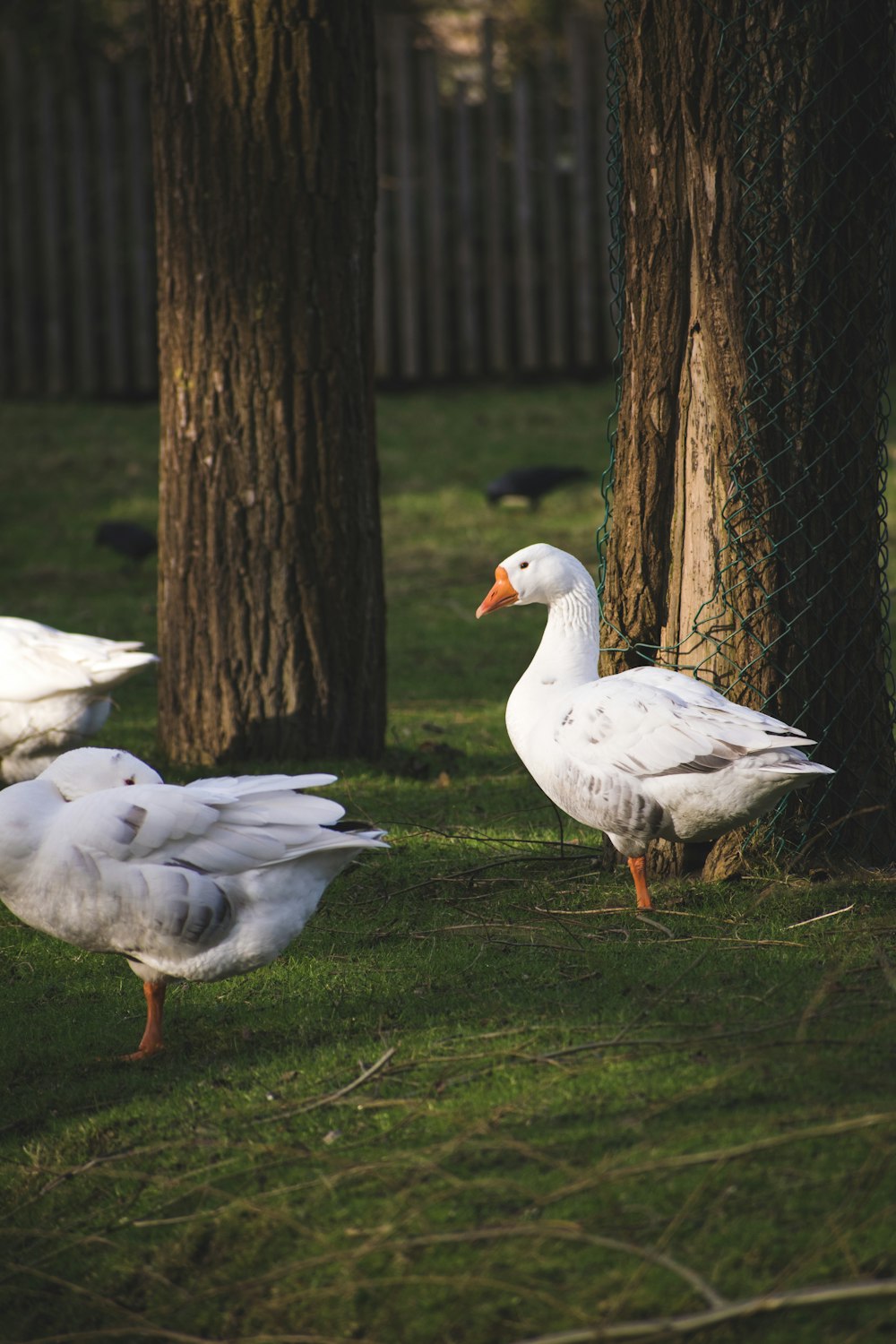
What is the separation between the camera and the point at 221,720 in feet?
19.7

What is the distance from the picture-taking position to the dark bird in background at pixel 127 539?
10.2 meters

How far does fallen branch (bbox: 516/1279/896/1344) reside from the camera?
228cm

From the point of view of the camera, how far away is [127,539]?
10188 millimetres

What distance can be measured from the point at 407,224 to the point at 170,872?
11.8m

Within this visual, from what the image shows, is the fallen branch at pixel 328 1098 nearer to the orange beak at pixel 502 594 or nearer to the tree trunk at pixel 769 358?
the tree trunk at pixel 769 358

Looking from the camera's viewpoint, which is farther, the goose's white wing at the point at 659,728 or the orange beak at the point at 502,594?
the orange beak at the point at 502,594

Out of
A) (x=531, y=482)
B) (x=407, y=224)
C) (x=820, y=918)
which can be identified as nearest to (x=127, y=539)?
(x=531, y=482)

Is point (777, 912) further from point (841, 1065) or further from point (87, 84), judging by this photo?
point (87, 84)

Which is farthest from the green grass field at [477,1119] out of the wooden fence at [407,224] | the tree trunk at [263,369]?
the wooden fence at [407,224]

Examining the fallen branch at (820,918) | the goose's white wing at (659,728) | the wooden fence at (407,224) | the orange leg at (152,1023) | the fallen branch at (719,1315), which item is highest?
the wooden fence at (407,224)

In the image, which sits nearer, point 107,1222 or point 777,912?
point 107,1222

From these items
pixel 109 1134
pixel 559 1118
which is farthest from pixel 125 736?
pixel 559 1118

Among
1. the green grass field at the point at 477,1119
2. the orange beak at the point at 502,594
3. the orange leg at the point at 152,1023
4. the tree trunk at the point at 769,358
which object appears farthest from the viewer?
the orange beak at the point at 502,594

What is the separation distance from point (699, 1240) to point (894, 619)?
262 inches
